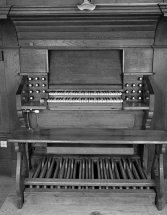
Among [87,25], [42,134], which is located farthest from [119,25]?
[42,134]

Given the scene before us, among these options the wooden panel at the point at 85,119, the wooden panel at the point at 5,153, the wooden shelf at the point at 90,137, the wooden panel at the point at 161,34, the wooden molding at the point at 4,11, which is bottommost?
the wooden panel at the point at 5,153

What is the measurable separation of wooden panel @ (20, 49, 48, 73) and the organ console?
13mm

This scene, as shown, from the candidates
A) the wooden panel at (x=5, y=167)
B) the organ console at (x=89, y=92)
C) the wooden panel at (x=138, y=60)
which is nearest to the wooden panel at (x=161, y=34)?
the organ console at (x=89, y=92)

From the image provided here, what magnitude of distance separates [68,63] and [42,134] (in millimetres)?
1081

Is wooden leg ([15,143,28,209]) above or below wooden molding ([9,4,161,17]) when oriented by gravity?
below

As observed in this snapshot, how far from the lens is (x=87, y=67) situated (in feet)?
9.91

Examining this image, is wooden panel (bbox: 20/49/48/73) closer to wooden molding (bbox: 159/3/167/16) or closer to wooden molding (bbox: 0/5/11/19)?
wooden molding (bbox: 0/5/11/19)

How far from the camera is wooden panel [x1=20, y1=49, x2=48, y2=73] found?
2.93 m

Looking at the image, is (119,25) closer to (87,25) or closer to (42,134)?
(87,25)

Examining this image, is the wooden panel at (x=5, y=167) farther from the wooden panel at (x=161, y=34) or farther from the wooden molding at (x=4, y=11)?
the wooden panel at (x=161, y=34)

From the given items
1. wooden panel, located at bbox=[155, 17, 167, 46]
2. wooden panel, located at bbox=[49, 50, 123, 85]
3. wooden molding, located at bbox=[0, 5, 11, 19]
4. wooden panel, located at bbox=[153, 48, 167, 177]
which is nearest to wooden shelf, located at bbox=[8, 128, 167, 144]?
wooden panel, located at bbox=[153, 48, 167, 177]

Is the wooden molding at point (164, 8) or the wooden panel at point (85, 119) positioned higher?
the wooden molding at point (164, 8)

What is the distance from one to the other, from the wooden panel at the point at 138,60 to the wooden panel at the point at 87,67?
13 cm

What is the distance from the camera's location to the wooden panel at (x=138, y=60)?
113 inches
